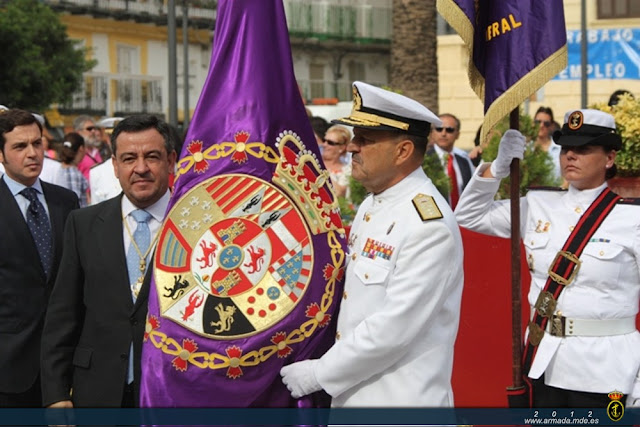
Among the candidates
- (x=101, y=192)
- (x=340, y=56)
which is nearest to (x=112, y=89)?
(x=340, y=56)

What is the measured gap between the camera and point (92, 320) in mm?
4516

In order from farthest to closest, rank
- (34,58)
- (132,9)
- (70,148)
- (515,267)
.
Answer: (132,9) < (34,58) < (70,148) < (515,267)

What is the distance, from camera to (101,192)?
8.79 metres

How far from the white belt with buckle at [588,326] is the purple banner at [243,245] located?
141cm

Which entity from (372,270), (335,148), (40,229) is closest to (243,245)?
(372,270)

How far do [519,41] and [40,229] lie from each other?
8.64 feet

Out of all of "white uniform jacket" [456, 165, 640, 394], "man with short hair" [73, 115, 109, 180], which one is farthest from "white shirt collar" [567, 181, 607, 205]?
"man with short hair" [73, 115, 109, 180]

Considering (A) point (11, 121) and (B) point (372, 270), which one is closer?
(B) point (372, 270)

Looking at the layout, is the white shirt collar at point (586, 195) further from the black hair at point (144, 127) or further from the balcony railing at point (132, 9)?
the balcony railing at point (132, 9)

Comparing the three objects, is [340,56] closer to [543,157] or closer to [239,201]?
[543,157]

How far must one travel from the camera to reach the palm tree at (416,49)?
14.8 m

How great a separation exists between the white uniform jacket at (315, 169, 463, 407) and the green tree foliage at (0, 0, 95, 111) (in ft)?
88.6

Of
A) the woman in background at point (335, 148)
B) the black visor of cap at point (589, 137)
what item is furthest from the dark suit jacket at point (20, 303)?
the woman in background at point (335, 148)

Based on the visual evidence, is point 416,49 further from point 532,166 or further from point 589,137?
point 589,137
